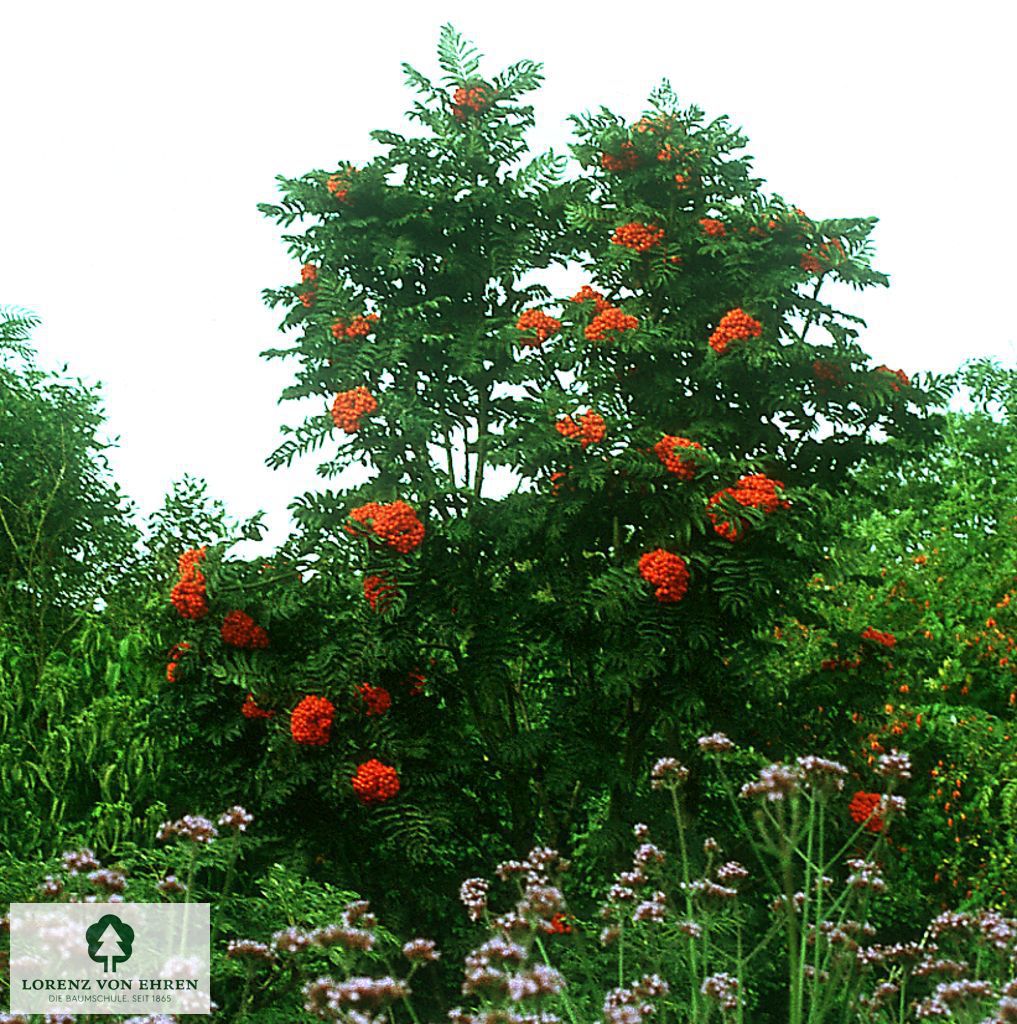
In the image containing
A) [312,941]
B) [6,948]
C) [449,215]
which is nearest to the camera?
[312,941]

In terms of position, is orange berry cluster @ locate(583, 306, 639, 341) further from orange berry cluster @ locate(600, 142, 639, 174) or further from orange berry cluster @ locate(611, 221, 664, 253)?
orange berry cluster @ locate(600, 142, 639, 174)

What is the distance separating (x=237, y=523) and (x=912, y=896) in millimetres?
5064

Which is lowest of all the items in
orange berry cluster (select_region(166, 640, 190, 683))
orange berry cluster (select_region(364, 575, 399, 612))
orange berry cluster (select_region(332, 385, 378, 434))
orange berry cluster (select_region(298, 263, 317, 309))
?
orange berry cluster (select_region(166, 640, 190, 683))

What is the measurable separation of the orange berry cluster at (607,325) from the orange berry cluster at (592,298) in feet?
0.67

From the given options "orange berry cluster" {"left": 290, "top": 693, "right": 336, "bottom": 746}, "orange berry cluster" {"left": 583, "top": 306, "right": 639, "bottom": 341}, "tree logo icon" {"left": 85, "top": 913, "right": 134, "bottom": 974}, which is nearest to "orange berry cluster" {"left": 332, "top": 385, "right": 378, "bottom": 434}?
"orange berry cluster" {"left": 583, "top": 306, "right": 639, "bottom": 341}

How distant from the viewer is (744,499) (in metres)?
6.54

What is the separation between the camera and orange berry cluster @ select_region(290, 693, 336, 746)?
6.52 meters

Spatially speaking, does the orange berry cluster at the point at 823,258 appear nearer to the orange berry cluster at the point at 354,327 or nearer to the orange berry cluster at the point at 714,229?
the orange berry cluster at the point at 714,229

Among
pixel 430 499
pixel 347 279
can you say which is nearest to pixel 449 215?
pixel 347 279

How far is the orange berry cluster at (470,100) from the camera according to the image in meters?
7.81

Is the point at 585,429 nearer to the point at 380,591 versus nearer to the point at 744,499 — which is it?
the point at 744,499

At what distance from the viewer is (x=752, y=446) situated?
289 inches

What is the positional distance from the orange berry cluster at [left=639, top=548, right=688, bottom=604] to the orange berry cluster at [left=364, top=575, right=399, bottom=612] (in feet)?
4.30

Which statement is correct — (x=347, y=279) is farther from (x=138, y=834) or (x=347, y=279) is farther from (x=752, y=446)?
(x=138, y=834)
